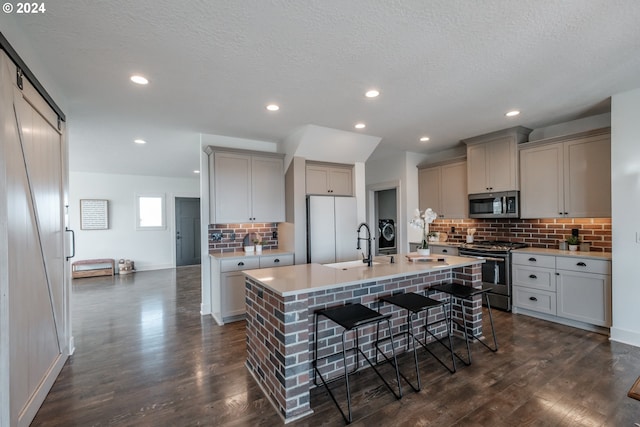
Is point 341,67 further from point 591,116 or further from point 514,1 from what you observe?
point 591,116

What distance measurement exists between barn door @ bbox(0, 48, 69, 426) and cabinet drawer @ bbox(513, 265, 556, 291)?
16.1 ft

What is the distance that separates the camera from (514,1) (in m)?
1.65

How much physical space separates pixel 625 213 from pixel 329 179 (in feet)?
11.2

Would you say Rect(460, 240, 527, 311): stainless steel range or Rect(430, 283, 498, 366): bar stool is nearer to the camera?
Rect(430, 283, 498, 366): bar stool

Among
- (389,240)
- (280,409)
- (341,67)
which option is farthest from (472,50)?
(389,240)

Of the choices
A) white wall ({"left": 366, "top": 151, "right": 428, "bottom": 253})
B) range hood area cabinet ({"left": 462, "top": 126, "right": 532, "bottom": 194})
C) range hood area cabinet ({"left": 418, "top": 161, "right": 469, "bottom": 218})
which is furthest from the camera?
white wall ({"left": 366, "top": 151, "right": 428, "bottom": 253})

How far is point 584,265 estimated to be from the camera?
332 centimetres

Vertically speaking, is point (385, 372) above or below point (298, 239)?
below

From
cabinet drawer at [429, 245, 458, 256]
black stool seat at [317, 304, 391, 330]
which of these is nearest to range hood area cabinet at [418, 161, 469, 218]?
cabinet drawer at [429, 245, 458, 256]

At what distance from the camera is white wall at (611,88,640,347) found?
2873 millimetres

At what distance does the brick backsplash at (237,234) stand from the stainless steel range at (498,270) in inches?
121

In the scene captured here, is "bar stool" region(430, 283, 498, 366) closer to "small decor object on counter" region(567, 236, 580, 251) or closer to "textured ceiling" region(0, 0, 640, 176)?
"small decor object on counter" region(567, 236, 580, 251)

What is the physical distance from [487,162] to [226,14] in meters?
4.09

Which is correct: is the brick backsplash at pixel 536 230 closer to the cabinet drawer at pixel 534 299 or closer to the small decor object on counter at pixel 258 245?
the cabinet drawer at pixel 534 299
